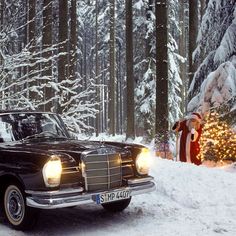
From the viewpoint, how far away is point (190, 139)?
12.7 metres

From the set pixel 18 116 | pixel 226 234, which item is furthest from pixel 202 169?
pixel 18 116

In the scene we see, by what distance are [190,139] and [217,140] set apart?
53.1 inches

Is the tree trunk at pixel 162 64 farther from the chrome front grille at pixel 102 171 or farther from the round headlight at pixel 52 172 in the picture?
the round headlight at pixel 52 172

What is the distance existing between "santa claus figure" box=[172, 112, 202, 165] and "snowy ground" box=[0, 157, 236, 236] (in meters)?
3.11

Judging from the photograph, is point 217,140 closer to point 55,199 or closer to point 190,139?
point 190,139

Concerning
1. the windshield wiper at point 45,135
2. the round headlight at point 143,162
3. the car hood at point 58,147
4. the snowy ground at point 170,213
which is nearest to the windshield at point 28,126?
the windshield wiper at point 45,135

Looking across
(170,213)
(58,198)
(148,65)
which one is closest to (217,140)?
(170,213)

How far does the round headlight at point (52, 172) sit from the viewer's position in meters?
6.37

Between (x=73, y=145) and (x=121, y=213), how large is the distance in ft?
5.07

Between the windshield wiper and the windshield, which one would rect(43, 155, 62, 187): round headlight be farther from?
the windshield

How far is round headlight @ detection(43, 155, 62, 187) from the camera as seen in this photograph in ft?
20.9

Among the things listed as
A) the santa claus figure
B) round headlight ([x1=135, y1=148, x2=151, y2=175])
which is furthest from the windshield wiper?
the santa claus figure

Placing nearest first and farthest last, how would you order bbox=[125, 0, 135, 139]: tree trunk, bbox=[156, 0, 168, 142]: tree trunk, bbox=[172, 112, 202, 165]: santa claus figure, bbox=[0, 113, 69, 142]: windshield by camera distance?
1. bbox=[0, 113, 69, 142]: windshield
2. bbox=[172, 112, 202, 165]: santa claus figure
3. bbox=[156, 0, 168, 142]: tree trunk
4. bbox=[125, 0, 135, 139]: tree trunk

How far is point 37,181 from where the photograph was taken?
6410 millimetres
